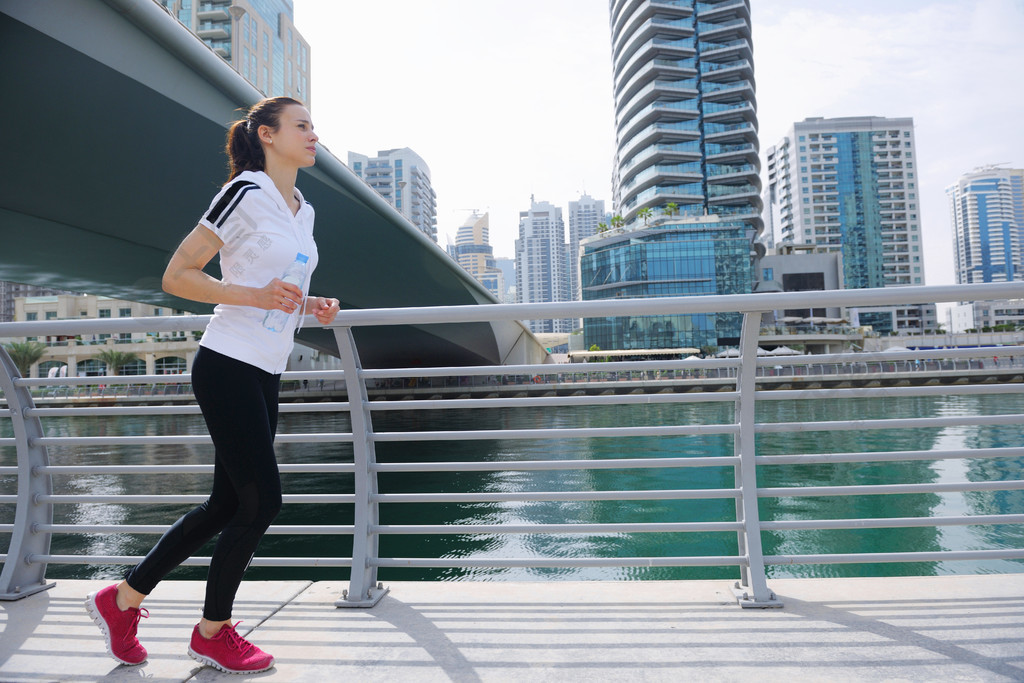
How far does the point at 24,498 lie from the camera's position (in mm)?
2436

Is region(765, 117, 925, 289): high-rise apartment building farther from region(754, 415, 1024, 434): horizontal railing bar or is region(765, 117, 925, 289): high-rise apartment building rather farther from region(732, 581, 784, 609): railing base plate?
region(732, 581, 784, 609): railing base plate

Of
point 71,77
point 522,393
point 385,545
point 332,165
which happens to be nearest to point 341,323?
point 385,545

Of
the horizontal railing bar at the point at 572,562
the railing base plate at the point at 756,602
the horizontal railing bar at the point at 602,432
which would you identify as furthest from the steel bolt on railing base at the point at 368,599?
the railing base plate at the point at 756,602

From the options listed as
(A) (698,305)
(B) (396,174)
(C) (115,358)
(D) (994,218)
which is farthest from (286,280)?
(D) (994,218)

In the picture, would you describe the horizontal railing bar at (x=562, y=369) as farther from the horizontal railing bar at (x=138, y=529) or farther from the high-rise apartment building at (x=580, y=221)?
the high-rise apartment building at (x=580, y=221)

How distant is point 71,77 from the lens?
739 cm

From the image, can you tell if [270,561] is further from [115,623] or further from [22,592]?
[22,592]

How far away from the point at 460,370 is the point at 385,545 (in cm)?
563

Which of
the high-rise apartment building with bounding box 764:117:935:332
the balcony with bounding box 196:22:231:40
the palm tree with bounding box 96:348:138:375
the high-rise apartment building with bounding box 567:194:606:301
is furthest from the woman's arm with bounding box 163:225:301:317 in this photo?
the high-rise apartment building with bounding box 567:194:606:301

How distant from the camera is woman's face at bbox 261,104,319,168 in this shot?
6.04ft

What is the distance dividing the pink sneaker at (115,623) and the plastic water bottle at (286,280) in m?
0.91

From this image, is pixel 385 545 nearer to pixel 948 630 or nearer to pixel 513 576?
pixel 513 576

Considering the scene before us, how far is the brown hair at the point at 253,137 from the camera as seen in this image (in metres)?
1.84

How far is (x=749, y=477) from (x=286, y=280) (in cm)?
165
